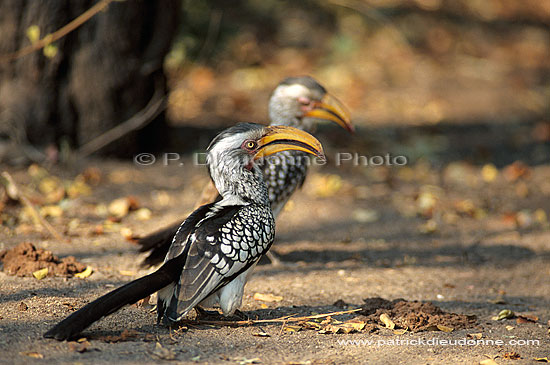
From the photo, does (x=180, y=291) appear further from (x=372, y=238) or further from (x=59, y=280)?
(x=372, y=238)

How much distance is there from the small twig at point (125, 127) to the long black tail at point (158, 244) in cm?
230

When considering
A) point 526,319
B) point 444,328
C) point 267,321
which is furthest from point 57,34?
point 526,319

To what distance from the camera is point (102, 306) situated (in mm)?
3035

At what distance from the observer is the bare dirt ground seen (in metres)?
3.29

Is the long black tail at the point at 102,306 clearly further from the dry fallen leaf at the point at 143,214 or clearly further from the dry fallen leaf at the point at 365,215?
the dry fallen leaf at the point at 365,215

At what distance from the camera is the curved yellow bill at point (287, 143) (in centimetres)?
369

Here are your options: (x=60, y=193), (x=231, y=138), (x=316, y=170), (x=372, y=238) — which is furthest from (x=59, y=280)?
(x=316, y=170)

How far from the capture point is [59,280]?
401 cm

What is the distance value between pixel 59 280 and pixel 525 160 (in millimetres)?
5622

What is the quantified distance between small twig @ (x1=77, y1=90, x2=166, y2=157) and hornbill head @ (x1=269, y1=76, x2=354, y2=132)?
1.77 m

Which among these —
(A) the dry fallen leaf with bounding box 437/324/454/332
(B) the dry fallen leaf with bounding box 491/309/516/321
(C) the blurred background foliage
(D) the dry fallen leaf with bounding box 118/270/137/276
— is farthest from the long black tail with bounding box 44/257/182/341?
(C) the blurred background foliage

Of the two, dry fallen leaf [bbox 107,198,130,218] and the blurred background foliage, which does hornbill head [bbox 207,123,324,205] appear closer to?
dry fallen leaf [bbox 107,198,130,218]

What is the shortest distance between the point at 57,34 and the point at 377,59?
5.85m

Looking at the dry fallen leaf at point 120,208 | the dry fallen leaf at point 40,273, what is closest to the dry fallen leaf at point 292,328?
the dry fallen leaf at point 40,273
